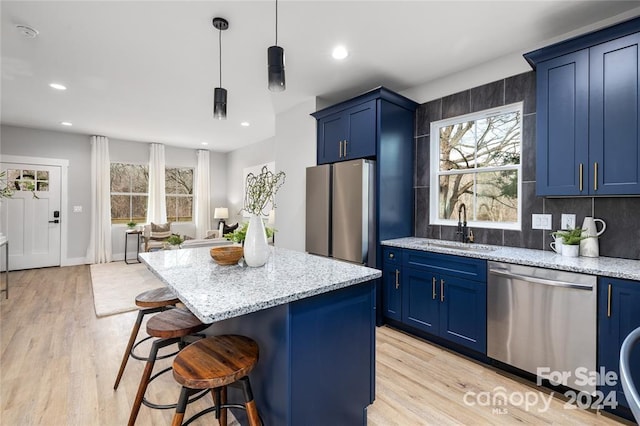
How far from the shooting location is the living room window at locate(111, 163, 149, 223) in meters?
6.75

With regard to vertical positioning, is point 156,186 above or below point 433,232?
above

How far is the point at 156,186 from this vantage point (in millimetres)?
6980

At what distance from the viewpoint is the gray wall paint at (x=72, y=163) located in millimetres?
5730

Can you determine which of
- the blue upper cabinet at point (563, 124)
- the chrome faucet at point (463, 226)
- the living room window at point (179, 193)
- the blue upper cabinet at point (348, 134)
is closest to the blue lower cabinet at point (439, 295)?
the chrome faucet at point (463, 226)

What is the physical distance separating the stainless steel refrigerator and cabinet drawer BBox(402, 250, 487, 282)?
0.41m

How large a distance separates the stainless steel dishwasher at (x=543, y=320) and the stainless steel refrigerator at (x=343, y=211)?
1188 mm

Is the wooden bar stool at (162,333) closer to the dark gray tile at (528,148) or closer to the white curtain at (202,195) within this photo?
the dark gray tile at (528,148)

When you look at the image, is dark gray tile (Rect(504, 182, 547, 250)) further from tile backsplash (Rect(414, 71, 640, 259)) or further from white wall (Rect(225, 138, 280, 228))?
white wall (Rect(225, 138, 280, 228))

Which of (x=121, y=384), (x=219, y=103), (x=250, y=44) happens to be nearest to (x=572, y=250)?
(x=219, y=103)

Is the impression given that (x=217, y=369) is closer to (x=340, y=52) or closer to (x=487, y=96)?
(x=340, y=52)

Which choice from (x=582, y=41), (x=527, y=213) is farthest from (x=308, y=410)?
(x=582, y=41)

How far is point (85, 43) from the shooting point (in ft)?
8.75

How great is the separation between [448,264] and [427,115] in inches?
69.1

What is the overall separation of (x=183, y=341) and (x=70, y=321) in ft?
7.62
